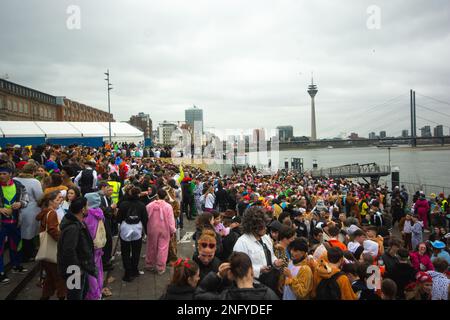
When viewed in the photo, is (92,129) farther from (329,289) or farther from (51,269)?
(329,289)

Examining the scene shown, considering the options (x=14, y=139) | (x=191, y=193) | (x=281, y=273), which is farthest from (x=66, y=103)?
(x=281, y=273)

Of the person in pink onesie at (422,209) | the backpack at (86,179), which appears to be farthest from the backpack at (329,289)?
the person in pink onesie at (422,209)

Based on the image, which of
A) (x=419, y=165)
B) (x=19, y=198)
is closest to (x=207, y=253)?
(x=19, y=198)

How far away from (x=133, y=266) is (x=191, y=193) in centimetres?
544

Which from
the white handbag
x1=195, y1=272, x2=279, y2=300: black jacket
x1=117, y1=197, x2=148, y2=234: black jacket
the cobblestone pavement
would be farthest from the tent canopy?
x1=195, y1=272, x2=279, y2=300: black jacket

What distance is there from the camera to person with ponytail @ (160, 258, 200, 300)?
276 centimetres

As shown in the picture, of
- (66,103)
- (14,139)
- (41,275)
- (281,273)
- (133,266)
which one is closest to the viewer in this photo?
(281,273)

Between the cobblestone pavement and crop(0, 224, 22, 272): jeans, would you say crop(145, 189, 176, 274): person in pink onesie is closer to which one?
the cobblestone pavement

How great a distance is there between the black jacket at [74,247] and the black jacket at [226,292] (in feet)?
5.93

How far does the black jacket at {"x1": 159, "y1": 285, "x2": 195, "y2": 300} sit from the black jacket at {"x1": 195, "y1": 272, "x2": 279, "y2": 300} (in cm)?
8

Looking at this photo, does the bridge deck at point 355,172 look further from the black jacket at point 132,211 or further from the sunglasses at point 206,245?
the sunglasses at point 206,245
